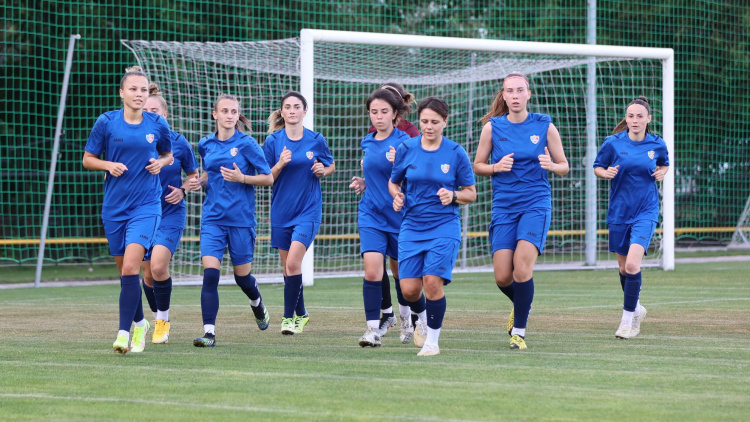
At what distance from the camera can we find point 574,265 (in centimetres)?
2050

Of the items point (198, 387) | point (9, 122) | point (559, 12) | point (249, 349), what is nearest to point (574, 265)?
point (559, 12)

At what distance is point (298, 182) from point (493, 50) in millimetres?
8538

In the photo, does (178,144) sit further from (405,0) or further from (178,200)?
(405,0)

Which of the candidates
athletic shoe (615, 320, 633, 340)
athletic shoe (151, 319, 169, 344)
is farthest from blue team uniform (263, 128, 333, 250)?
athletic shoe (615, 320, 633, 340)

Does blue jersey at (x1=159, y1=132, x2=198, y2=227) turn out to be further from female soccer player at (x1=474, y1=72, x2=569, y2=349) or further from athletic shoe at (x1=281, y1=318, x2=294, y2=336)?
female soccer player at (x1=474, y1=72, x2=569, y2=349)

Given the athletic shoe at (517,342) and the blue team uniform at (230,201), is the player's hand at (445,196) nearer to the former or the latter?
the athletic shoe at (517,342)

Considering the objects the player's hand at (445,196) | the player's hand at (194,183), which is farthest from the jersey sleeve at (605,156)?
the player's hand at (194,183)

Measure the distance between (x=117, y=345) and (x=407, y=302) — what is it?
2.43m

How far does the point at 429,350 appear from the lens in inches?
310

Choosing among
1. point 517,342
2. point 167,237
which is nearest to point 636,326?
point 517,342

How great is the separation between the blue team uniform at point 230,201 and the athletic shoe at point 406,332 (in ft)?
4.66

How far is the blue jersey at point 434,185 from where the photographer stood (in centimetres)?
798

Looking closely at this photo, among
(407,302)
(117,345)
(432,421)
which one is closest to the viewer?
(432,421)

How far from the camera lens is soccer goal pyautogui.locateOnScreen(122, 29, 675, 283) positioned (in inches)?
688
